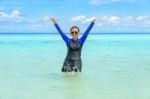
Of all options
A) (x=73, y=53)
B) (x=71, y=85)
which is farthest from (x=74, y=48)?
(x=71, y=85)

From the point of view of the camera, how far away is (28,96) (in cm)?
779

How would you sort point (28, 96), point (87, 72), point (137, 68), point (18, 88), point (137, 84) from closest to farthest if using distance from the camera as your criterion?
point (28, 96) < point (18, 88) < point (137, 84) < point (87, 72) < point (137, 68)

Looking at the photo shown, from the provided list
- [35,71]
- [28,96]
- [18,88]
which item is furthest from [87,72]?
[28,96]

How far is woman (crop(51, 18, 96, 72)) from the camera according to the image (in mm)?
9688

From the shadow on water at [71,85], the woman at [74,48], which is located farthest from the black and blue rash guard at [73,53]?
the shadow on water at [71,85]

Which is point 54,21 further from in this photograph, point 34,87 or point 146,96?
point 146,96

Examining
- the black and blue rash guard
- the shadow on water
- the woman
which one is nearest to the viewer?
the shadow on water

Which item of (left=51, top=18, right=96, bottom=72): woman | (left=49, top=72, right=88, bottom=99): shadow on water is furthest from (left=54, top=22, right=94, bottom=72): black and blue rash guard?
(left=49, top=72, right=88, bottom=99): shadow on water

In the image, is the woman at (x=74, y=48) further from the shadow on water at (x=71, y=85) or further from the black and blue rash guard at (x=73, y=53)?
the shadow on water at (x=71, y=85)

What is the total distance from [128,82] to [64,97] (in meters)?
2.25

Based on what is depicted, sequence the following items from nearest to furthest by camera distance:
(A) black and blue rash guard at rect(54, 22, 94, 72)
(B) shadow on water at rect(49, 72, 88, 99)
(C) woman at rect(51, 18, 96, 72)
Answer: (B) shadow on water at rect(49, 72, 88, 99) < (C) woman at rect(51, 18, 96, 72) < (A) black and blue rash guard at rect(54, 22, 94, 72)

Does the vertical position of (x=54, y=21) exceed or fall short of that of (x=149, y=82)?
it exceeds it

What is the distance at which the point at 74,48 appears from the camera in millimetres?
9953

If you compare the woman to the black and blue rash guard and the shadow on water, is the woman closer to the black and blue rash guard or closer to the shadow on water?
the black and blue rash guard
